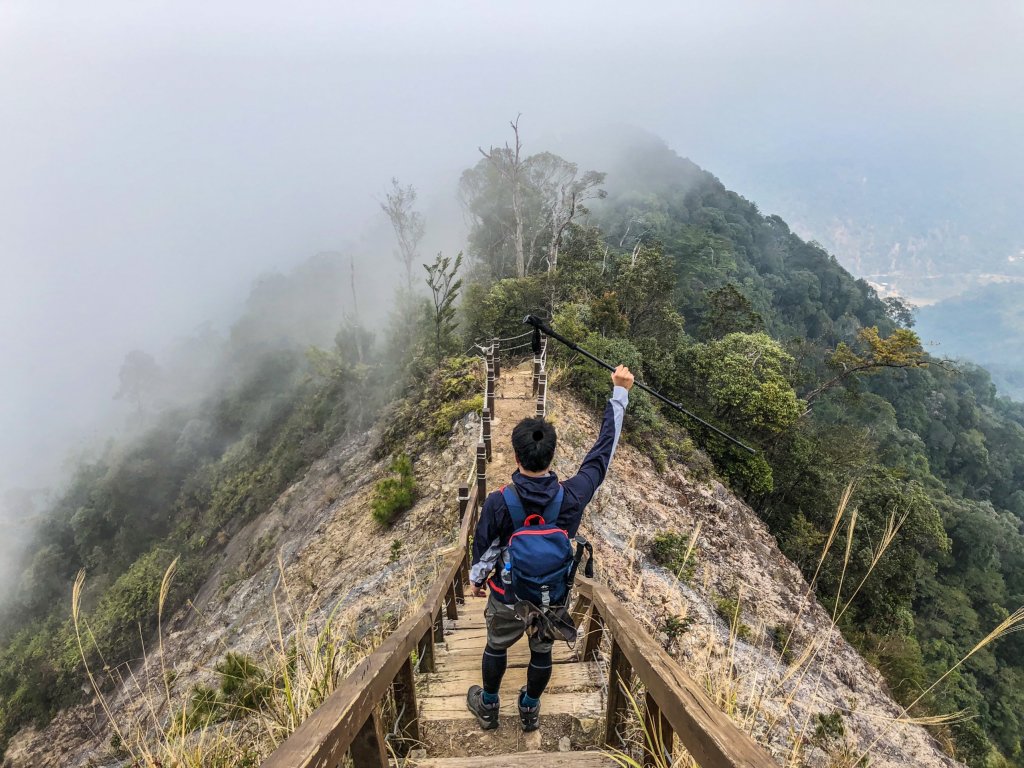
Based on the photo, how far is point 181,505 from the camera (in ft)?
90.8

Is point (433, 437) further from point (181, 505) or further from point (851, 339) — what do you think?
point (851, 339)

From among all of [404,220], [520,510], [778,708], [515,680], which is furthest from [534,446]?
[404,220]

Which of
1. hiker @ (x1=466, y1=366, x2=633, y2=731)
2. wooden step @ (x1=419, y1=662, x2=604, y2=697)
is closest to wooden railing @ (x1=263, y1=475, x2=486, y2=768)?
hiker @ (x1=466, y1=366, x2=633, y2=731)

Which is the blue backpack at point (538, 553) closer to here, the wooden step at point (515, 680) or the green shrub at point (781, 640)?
the wooden step at point (515, 680)

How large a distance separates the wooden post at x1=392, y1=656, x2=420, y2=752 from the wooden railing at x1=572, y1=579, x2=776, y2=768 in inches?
41.1

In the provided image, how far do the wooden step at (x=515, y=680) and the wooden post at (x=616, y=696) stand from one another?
0.54m

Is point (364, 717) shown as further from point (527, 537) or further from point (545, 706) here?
point (545, 706)

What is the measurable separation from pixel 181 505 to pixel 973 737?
111 feet

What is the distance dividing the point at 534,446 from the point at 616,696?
1432mm

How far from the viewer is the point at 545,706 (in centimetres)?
309

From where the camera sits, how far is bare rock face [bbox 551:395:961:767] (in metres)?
5.45

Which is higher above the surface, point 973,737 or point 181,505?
point 973,737

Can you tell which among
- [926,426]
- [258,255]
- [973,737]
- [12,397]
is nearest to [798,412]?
[973,737]

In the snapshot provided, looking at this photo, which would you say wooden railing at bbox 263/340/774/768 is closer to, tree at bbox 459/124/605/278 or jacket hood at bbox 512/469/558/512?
jacket hood at bbox 512/469/558/512
